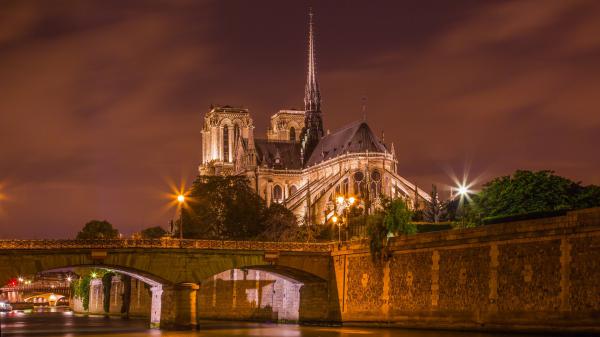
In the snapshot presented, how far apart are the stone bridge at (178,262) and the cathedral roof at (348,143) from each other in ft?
207

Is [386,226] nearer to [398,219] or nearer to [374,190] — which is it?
[398,219]

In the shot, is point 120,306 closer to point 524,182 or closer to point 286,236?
point 286,236

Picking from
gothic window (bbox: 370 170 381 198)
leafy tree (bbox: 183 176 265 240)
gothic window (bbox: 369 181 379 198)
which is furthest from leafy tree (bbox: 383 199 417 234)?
gothic window (bbox: 370 170 381 198)

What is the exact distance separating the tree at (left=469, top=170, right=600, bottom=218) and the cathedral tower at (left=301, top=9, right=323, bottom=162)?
83.4 metres

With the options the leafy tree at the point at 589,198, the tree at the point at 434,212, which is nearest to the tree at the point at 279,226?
the tree at the point at 434,212

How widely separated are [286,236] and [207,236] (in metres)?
7.98

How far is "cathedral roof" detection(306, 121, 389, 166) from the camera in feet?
394

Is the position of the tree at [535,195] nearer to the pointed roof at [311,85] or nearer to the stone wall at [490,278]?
the stone wall at [490,278]

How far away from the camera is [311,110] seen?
147 meters

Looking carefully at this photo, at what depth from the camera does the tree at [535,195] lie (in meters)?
54.0

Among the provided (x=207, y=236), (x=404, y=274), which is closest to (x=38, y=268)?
(x=404, y=274)

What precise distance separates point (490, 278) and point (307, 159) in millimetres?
98372

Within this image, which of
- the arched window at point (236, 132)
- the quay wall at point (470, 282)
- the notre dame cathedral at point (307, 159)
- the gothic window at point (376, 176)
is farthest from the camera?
the arched window at point (236, 132)

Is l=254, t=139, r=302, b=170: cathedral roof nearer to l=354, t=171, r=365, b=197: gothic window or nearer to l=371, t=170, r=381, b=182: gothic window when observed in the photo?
l=354, t=171, r=365, b=197: gothic window
